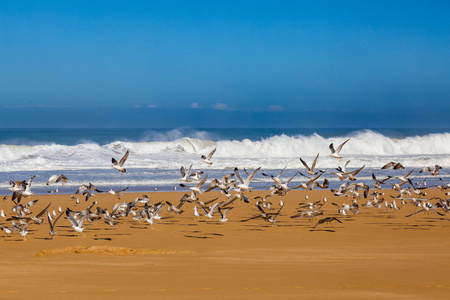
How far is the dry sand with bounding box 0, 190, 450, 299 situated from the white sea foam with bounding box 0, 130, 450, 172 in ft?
82.3

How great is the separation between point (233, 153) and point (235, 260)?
57623mm

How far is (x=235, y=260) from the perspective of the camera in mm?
10273

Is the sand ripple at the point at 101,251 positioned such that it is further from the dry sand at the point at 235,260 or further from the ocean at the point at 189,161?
the ocean at the point at 189,161

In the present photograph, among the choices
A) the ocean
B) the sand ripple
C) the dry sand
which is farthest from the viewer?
the ocean

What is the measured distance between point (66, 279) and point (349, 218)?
10902mm

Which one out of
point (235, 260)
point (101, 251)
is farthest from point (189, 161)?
point (235, 260)

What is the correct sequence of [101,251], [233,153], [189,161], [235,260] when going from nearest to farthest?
1. [235,260]
2. [101,251]
3. [189,161]
4. [233,153]

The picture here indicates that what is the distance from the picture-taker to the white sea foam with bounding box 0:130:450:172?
142ft

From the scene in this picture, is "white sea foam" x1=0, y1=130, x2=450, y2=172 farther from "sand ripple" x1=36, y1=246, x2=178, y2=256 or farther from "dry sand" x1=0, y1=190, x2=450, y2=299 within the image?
"sand ripple" x1=36, y1=246, x2=178, y2=256

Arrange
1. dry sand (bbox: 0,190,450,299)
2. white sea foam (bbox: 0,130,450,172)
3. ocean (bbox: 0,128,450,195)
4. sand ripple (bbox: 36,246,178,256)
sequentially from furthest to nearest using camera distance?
white sea foam (bbox: 0,130,450,172)
ocean (bbox: 0,128,450,195)
sand ripple (bbox: 36,246,178,256)
dry sand (bbox: 0,190,450,299)

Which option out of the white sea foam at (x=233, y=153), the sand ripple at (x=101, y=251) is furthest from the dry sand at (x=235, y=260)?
the white sea foam at (x=233, y=153)

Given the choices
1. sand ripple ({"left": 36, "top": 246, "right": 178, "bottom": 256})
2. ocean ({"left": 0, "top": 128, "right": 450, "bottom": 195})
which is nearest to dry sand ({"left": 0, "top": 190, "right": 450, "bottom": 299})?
sand ripple ({"left": 36, "top": 246, "right": 178, "bottom": 256})

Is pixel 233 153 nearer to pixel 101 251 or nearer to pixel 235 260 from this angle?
pixel 101 251

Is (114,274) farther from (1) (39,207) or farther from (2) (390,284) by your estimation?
(1) (39,207)
